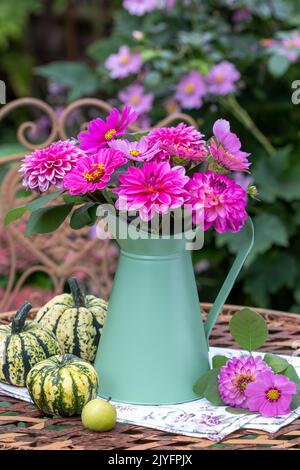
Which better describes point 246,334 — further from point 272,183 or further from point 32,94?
point 32,94

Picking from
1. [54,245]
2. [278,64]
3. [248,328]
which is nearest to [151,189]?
[248,328]

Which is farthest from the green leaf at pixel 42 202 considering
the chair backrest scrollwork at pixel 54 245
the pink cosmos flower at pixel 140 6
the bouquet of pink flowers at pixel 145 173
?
the pink cosmos flower at pixel 140 6

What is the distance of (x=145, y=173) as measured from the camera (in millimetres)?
1198

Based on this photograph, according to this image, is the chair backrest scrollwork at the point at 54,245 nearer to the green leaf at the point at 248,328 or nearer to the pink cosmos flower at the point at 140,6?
the pink cosmos flower at the point at 140,6

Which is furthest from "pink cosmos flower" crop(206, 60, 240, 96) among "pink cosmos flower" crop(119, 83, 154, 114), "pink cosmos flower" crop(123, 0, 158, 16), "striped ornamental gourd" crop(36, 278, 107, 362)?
"striped ornamental gourd" crop(36, 278, 107, 362)

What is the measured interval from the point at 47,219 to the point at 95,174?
141 mm

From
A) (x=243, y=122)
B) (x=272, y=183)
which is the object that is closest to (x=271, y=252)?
(x=272, y=183)

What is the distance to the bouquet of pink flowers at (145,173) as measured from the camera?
1194mm

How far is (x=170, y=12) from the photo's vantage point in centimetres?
304

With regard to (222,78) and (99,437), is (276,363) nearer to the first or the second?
(99,437)

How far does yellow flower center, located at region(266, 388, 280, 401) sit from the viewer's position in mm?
1272

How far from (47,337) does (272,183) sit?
1.61 metres

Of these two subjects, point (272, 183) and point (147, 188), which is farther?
point (272, 183)

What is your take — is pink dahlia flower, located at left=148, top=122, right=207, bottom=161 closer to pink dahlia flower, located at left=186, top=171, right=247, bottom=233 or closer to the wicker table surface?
pink dahlia flower, located at left=186, top=171, right=247, bottom=233
